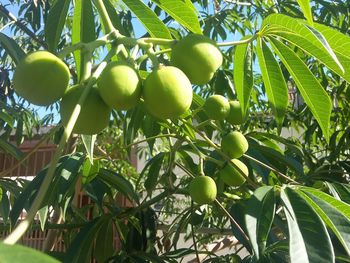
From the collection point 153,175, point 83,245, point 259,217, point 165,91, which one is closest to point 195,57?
point 165,91

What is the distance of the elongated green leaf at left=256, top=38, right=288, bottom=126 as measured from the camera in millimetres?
1003

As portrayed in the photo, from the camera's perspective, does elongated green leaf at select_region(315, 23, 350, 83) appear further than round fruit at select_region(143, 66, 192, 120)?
Yes

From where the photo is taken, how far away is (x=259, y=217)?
2.77 feet

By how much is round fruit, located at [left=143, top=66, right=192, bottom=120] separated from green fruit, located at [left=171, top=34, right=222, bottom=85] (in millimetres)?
49

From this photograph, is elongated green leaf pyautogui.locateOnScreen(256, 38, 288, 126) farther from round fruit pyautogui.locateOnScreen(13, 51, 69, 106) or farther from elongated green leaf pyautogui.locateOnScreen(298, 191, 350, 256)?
round fruit pyautogui.locateOnScreen(13, 51, 69, 106)

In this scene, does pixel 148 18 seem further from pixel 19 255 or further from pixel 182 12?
pixel 19 255

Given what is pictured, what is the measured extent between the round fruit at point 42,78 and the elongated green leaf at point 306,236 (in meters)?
0.39

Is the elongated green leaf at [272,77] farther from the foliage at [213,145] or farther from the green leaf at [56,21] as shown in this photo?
the green leaf at [56,21]

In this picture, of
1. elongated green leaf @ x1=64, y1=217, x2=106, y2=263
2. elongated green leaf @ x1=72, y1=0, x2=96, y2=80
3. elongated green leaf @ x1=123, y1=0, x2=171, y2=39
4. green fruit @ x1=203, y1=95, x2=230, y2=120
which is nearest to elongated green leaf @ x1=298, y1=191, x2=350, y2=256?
green fruit @ x1=203, y1=95, x2=230, y2=120

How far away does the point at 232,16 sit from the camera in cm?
223

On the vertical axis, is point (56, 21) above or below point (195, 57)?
above

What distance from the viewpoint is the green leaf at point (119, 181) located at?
146 centimetres

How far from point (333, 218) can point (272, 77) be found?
1.11 ft

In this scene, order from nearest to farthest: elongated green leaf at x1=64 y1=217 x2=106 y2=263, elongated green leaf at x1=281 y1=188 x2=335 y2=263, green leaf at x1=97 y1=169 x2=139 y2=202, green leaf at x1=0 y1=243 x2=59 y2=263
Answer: green leaf at x1=0 y1=243 x2=59 y2=263 < elongated green leaf at x1=281 y1=188 x2=335 y2=263 < elongated green leaf at x1=64 y1=217 x2=106 y2=263 < green leaf at x1=97 y1=169 x2=139 y2=202
